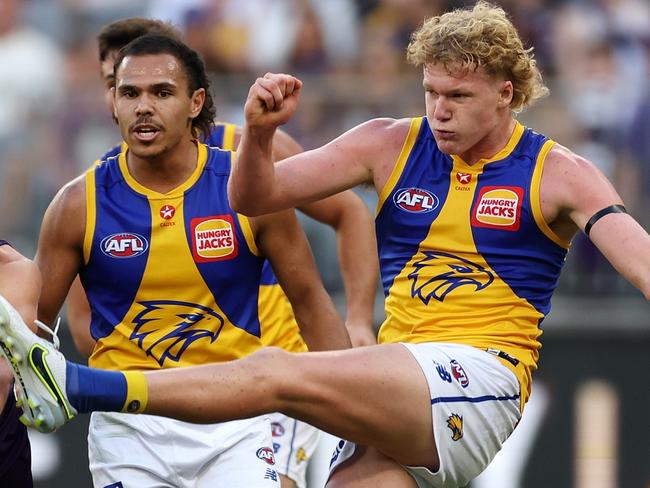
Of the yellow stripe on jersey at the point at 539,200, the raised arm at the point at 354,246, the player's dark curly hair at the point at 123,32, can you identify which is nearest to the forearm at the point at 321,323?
the raised arm at the point at 354,246

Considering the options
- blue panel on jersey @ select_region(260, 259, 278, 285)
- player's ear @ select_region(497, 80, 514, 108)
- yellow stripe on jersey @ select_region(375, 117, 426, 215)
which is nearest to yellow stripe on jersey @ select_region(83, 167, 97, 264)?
blue panel on jersey @ select_region(260, 259, 278, 285)

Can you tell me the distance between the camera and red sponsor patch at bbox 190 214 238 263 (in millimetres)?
5723

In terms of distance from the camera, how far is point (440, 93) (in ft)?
17.6

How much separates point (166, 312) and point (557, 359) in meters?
4.66

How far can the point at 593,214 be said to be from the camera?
17.2 ft

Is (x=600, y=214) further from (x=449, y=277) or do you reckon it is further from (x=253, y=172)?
(x=253, y=172)

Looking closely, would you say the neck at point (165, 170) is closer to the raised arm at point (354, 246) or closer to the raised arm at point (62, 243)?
the raised arm at point (62, 243)

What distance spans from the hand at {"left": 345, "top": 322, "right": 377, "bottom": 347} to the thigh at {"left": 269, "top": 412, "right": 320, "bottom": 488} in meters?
0.47

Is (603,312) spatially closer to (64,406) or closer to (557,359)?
(557,359)

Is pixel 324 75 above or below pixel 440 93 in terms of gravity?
above

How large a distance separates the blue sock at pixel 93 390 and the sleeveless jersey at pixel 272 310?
5.46 ft

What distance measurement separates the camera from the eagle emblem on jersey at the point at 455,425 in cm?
521

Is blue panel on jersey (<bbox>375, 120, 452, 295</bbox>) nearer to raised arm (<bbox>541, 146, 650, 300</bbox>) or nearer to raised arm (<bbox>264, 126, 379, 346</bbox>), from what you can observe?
raised arm (<bbox>541, 146, 650, 300</bbox>)

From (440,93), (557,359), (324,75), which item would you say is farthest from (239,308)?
(324,75)
